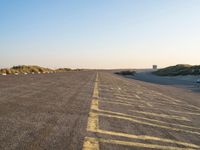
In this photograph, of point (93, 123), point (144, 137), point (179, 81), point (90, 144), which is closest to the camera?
point (90, 144)

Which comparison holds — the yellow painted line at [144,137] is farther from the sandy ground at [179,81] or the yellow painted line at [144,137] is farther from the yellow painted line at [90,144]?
the sandy ground at [179,81]

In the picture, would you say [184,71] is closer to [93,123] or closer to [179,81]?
[179,81]

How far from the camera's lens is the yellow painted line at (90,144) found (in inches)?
255

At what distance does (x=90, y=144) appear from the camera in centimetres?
674

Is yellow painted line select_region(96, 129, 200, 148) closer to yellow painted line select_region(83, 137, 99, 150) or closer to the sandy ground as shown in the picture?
yellow painted line select_region(83, 137, 99, 150)

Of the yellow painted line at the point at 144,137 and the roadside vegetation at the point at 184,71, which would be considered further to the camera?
the roadside vegetation at the point at 184,71

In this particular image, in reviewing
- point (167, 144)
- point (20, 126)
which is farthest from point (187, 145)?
point (20, 126)

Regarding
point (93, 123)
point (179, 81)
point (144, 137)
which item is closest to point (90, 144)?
point (144, 137)

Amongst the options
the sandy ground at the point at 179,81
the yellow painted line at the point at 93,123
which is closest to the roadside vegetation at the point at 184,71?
the sandy ground at the point at 179,81

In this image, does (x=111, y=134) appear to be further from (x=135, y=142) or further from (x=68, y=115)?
(x=68, y=115)

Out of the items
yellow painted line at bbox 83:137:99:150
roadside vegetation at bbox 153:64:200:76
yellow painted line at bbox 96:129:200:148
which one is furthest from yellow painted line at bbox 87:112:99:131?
roadside vegetation at bbox 153:64:200:76

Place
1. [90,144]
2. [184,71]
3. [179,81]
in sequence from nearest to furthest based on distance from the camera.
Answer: [90,144], [179,81], [184,71]

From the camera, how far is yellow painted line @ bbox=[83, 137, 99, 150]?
21.3 feet

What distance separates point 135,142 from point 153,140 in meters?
0.59
